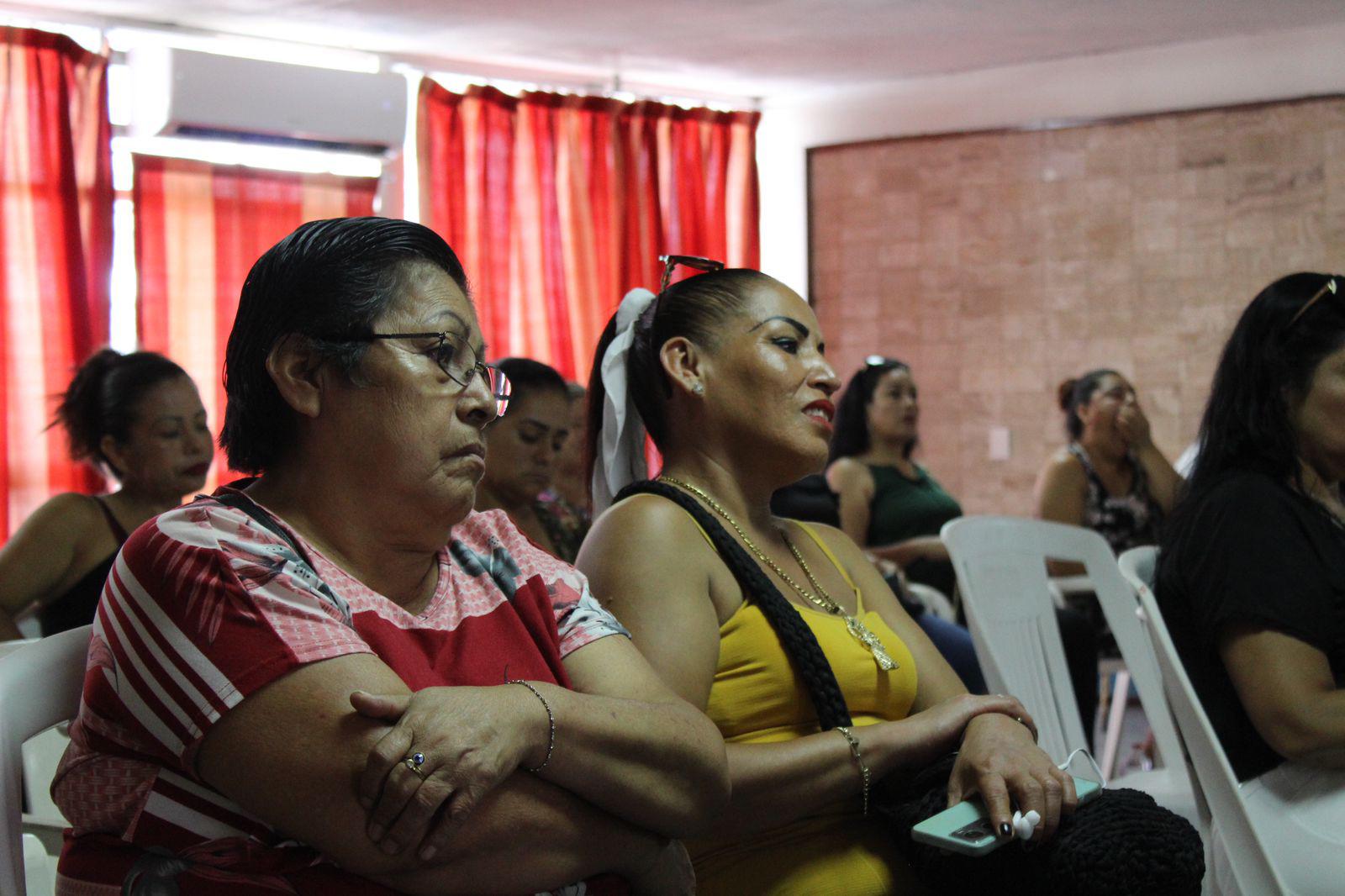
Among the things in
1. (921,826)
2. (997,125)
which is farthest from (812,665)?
(997,125)

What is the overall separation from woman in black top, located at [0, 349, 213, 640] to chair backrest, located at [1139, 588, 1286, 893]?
7.04ft

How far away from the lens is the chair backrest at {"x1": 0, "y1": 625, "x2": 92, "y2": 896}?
1.24 m

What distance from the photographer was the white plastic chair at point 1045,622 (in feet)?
8.07

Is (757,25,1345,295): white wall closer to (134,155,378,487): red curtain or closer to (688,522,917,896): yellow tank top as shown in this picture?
(134,155,378,487): red curtain

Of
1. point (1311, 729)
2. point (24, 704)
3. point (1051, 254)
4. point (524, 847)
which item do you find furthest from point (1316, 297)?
point (1051, 254)

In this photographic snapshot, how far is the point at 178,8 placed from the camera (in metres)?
4.99

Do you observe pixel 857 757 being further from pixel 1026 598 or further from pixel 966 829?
pixel 1026 598

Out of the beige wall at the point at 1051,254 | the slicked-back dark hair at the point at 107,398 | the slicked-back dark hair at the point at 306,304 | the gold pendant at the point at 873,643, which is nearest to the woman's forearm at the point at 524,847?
the slicked-back dark hair at the point at 306,304

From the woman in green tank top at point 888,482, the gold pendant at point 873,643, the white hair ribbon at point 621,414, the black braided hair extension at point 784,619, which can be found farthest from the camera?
the woman in green tank top at point 888,482

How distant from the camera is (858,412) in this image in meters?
4.82

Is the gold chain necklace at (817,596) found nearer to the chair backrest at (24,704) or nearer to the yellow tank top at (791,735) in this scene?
the yellow tank top at (791,735)

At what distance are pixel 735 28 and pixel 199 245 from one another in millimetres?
2344

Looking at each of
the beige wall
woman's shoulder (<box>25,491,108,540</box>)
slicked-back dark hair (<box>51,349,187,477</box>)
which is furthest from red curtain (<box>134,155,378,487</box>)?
the beige wall

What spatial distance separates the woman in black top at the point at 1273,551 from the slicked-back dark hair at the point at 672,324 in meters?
0.82
